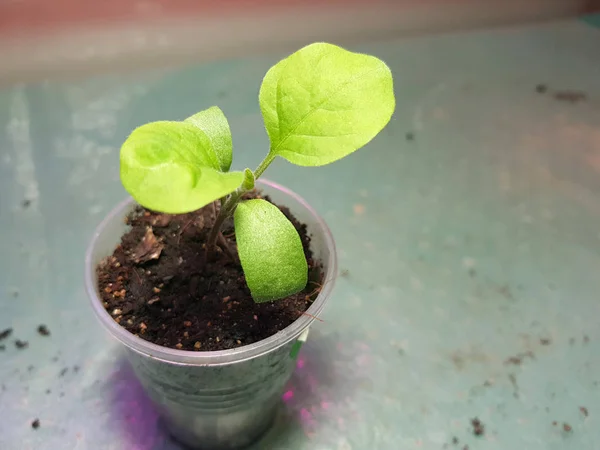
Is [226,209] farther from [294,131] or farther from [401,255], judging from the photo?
[401,255]

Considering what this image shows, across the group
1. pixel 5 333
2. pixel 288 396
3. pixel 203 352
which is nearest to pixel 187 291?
pixel 203 352

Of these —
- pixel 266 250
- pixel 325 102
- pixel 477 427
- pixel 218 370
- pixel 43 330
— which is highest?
pixel 325 102

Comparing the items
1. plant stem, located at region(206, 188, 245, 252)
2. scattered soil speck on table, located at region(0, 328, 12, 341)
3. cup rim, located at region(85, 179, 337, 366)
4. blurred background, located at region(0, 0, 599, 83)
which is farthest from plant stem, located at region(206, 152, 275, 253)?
blurred background, located at region(0, 0, 599, 83)

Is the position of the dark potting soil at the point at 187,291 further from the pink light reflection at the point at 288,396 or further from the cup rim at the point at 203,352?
the pink light reflection at the point at 288,396

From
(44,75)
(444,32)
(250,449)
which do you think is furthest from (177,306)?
(444,32)

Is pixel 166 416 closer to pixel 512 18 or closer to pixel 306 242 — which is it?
pixel 306 242
